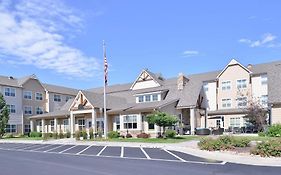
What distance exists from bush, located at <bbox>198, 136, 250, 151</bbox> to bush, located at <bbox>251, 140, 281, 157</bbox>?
8.58ft

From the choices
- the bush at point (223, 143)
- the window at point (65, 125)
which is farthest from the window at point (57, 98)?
the bush at point (223, 143)

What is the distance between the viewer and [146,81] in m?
53.4

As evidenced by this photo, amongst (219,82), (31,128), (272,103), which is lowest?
(31,128)

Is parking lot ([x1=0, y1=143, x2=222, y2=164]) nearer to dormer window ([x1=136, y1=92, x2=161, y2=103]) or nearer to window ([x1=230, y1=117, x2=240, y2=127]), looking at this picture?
dormer window ([x1=136, y1=92, x2=161, y2=103])

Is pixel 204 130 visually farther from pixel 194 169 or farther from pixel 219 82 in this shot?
pixel 194 169

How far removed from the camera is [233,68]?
52.3m

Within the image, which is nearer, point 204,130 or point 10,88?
point 204,130

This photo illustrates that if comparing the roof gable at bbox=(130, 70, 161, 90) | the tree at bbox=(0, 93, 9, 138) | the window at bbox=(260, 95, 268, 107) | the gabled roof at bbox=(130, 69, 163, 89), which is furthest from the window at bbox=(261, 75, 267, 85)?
the tree at bbox=(0, 93, 9, 138)

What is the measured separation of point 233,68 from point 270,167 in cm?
3887

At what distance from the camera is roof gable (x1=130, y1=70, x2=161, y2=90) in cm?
5258

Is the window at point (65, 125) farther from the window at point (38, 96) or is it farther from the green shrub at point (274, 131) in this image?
the green shrub at point (274, 131)

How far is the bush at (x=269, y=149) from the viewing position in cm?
1780

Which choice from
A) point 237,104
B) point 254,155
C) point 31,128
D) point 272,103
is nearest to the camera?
point 254,155

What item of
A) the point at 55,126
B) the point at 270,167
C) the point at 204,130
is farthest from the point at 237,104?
the point at 270,167
